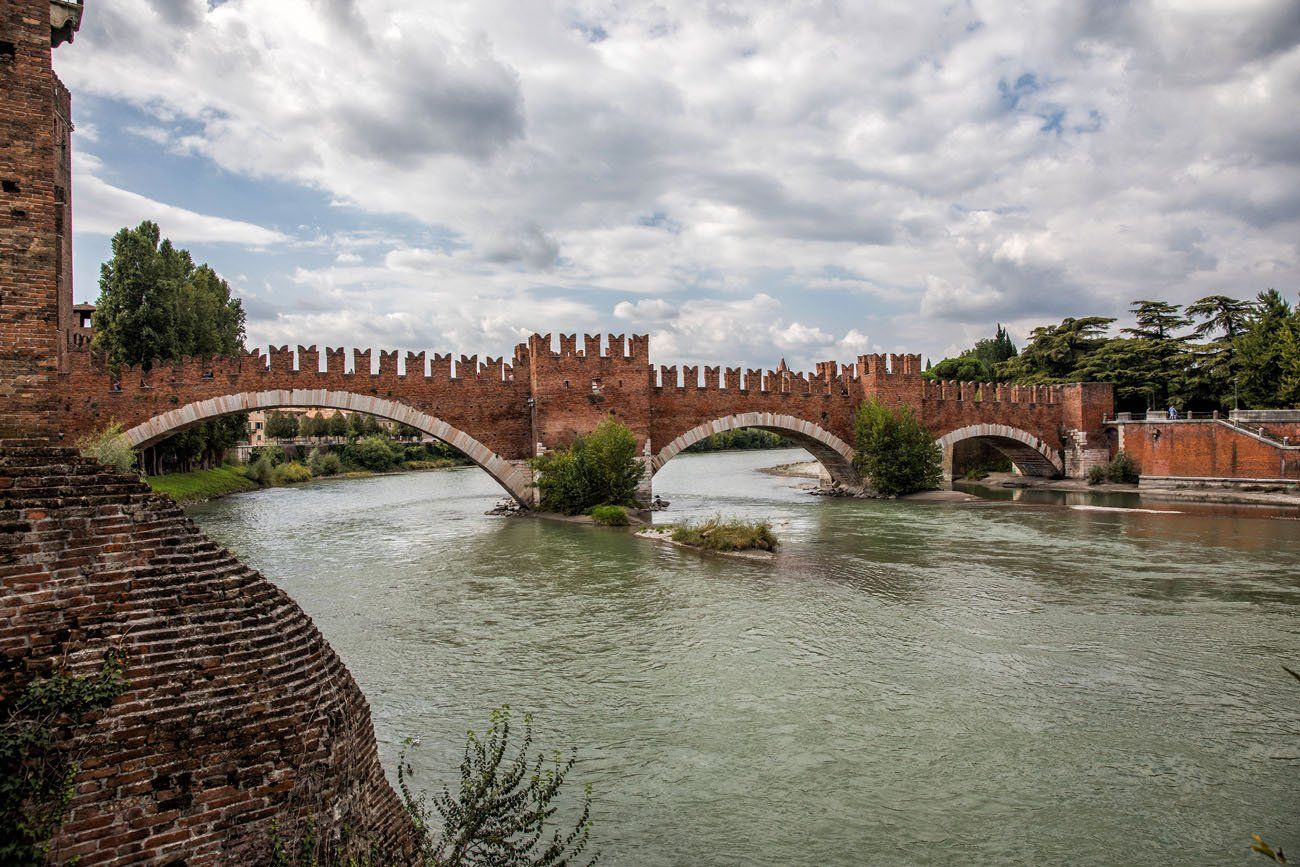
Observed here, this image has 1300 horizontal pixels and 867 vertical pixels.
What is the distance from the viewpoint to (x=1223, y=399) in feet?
119

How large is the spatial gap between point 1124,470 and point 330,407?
3066cm

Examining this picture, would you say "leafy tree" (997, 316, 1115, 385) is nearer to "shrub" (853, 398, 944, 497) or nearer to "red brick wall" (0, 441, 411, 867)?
"shrub" (853, 398, 944, 497)

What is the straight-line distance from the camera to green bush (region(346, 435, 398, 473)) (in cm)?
5131

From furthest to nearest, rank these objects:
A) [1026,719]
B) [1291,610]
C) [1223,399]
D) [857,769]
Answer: [1223,399] → [1291,610] → [1026,719] → [857,769]

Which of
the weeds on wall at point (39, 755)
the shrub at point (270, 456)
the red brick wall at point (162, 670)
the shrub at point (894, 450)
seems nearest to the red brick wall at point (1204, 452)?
the shrub at point (894, 450)

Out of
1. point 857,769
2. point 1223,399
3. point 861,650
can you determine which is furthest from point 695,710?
point 1223,399

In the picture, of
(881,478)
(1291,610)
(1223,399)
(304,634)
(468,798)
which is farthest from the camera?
(1223,399)

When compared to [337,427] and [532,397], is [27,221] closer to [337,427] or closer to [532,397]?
[532,397]

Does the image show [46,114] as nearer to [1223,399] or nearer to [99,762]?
[99,762]

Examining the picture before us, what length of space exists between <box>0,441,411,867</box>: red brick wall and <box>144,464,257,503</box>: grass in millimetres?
27558

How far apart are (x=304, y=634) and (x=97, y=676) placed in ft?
2.95

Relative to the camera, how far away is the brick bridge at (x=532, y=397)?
2116 centimetres

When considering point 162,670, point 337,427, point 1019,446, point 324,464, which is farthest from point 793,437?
point 337,427

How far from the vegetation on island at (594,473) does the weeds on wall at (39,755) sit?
19.8 meters
